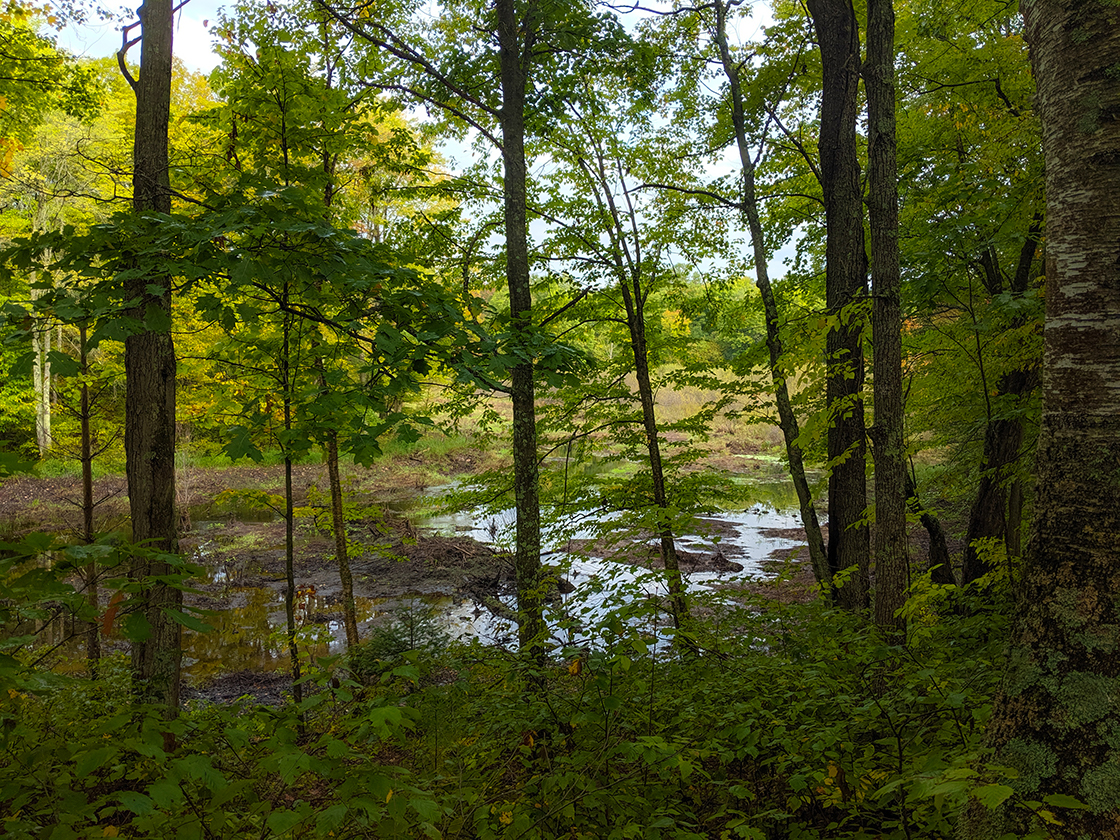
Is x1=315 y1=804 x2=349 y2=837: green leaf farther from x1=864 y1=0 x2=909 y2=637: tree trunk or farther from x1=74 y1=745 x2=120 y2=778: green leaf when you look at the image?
x1=864 y1=0 x2=909 y2=637: tree trunk

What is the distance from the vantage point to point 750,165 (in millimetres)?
7906

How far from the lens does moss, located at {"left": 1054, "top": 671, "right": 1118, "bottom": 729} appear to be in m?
1.85

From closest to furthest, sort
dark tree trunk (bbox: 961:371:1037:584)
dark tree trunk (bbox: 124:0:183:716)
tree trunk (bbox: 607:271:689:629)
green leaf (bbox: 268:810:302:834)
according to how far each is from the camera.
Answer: green leaf (bbox: 268:810:302:834) → dark tree trunk (bbox: 124:0:183:716) → dark tree trunk (bbox: 961:371:1037:584) → tree trunk (bbox: 607:271:689:629)

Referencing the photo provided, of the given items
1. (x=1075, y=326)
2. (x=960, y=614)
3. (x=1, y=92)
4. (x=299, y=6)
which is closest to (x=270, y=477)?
(x=1, y=92)

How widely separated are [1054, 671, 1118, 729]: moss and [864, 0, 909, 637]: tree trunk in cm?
217

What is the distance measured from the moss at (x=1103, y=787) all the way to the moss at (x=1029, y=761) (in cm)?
8

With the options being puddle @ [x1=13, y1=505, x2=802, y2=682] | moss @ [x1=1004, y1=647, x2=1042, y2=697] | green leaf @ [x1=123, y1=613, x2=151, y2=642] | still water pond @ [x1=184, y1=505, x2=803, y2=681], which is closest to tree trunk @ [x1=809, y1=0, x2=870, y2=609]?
puddle @ [x1=13, y1=505, x2=802, y2=682]

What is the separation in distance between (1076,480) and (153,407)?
4.94m

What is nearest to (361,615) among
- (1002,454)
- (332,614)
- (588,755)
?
(332,614)

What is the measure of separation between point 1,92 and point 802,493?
545 inches

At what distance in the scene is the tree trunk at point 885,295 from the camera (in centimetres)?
398

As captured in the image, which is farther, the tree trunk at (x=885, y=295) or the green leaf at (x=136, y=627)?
the tree trunk at (x=885, y=295)

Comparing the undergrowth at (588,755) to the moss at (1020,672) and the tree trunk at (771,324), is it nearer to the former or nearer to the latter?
the moss at (1020,672)

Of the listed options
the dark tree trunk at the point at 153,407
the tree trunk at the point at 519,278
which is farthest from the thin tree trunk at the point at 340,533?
the dark tree trunk at the point at 153,407
